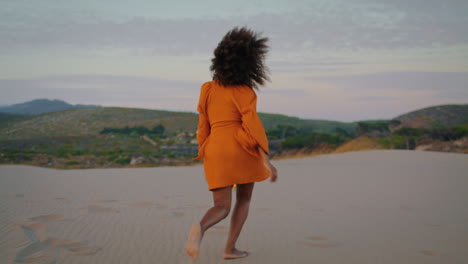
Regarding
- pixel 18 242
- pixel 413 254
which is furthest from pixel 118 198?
pixel 413 254

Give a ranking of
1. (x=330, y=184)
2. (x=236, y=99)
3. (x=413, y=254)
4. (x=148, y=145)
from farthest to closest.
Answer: (x=148, y=145), (x=330, y=184), (x=413, y=254), (x=236, y=99)

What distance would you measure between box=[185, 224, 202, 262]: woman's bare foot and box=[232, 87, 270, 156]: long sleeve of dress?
86 centimetres

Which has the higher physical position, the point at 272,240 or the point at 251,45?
the point at 251,45

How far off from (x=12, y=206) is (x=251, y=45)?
16.7 feet

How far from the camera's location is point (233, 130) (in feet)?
13.1

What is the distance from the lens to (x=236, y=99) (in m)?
3.97

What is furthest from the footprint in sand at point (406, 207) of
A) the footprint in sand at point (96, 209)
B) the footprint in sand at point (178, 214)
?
the footprint in sand at point (96, 209)

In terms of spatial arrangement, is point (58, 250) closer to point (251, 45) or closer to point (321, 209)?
point (251, 45)

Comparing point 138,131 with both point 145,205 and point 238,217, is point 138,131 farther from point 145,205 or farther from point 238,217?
point 238,217

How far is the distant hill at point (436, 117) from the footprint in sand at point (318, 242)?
93.1ft

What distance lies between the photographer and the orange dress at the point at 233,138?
391 centimetres

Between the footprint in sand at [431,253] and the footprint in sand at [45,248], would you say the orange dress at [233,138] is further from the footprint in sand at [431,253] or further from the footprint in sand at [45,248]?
the footprint in sand at [431,253]

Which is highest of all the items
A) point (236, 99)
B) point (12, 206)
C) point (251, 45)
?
point (251, 45)

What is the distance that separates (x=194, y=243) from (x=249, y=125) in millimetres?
1159
